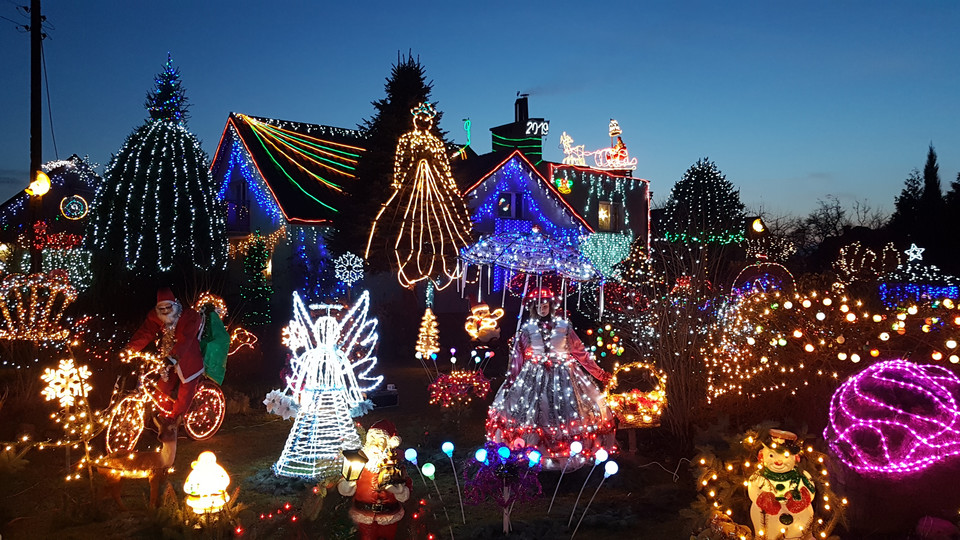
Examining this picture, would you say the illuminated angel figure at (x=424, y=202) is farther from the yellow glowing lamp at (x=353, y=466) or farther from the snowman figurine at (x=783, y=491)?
the snowman figurine at (x=783, y=491)

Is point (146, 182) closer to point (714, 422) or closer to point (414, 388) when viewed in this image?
point (414, 388)

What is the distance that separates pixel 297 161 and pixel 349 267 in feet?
19.3

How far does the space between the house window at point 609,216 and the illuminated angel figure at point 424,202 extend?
11.8 metres

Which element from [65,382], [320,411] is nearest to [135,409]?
[65,382]

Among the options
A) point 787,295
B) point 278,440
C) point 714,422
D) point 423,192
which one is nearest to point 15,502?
point 278,440

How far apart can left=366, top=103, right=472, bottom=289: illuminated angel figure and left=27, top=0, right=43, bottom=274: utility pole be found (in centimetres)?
713

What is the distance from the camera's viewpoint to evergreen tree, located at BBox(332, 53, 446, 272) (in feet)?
62.4

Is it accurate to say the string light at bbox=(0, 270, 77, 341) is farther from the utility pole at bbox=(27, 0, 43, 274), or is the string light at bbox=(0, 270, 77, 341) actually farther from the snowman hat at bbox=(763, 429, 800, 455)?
the snowman hat at bbox=(763, 429, 800, 455)

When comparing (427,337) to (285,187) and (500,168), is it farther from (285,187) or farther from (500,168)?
(500,168)

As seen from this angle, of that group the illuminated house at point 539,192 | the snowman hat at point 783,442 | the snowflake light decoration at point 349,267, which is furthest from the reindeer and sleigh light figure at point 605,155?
the snowman hat at point 783,442

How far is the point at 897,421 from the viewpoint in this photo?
18.9 ft

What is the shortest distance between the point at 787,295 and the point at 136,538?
23.7 ft

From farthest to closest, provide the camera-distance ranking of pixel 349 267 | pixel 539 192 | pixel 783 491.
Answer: pixel 539 192 < pixel 349 267 < pixel 783 491

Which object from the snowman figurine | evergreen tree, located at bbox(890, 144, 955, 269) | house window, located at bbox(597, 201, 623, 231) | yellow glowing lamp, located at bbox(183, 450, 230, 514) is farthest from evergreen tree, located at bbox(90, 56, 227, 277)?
evergreen tree, located at bbox(890, 144, 955, 269)
